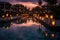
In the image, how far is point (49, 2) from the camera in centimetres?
6012

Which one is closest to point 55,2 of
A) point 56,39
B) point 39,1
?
point 39,1

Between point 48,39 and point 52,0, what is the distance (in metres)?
46.4

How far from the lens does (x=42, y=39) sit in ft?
47.9

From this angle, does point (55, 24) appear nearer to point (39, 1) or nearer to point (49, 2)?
point (49, 2)

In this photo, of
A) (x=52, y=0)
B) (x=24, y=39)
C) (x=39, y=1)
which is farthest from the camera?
(x=39, y=1)

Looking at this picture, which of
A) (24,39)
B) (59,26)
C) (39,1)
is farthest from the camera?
(39,1)

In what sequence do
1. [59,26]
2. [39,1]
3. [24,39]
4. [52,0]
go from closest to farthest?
[24,39]
[59,26]
[52,0]
[39,1]

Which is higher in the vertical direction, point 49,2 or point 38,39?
point 49,2

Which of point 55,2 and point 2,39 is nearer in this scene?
point 2,39

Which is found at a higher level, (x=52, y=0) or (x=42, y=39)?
(x=52, y=0)

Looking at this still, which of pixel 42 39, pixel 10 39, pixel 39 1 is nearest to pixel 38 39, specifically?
pixel 42 39

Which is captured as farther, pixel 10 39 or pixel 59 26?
pixel 59 26

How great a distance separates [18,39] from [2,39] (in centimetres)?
147

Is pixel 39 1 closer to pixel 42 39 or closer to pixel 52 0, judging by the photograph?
pixel 52 0
